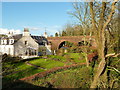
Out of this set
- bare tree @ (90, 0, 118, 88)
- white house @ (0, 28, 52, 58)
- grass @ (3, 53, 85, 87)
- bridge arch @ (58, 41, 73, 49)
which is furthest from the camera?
bridge arch @ (58, 41, 73, 49)

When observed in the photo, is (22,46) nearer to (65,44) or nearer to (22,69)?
(65,44)

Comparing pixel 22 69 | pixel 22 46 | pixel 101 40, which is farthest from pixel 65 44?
pixel 101 40

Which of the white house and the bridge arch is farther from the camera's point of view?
the bridge arch

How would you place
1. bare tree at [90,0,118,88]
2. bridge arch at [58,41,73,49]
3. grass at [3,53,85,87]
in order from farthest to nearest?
bridge arch at [58,41,73,49], grass at [3,53,85,87], bare tree at [90,0,118,88]

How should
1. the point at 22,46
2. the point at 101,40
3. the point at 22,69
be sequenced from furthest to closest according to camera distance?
the point at 22,46, the point at 22,69, the point at 101,40

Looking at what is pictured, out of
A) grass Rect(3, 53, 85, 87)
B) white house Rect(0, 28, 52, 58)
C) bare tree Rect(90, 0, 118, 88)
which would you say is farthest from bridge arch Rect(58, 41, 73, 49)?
bare tree Rect(90, 0, 118, 88)

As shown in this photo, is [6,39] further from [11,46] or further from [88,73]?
[88,73]

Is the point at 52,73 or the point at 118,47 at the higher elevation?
the point at 118,47

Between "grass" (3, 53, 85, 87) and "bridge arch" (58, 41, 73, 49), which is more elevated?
"bridge arch" (58, 41, 73, 49)

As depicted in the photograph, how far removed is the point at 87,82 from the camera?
34.9 feet

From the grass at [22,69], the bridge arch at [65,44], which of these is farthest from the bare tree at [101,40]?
the bridge arch at [65,44]

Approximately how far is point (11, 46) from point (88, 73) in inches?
923

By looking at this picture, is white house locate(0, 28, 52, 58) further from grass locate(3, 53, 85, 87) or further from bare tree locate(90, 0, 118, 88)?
bare tree locate(90, 0, 118, 88)

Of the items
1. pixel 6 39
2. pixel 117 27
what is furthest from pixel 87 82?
pixel 6 39
